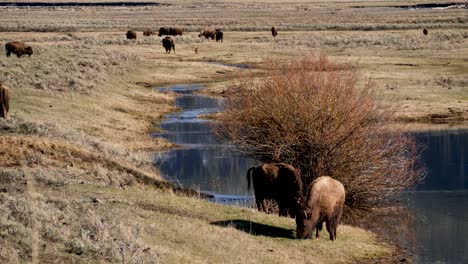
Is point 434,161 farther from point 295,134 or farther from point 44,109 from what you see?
point 44,109

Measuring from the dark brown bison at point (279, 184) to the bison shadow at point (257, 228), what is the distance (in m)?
1.48

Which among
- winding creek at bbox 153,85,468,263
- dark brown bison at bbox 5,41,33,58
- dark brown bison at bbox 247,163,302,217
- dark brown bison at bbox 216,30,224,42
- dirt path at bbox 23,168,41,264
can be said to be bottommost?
winding creek at bbox 153,85,468,263

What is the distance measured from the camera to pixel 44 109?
33969 mm

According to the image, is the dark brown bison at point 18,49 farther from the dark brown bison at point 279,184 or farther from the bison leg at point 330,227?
the bison leg at point 330,227

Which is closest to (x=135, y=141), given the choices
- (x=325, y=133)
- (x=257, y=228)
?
(x=325, y=133)

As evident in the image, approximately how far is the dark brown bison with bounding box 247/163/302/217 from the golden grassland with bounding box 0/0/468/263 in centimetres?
82

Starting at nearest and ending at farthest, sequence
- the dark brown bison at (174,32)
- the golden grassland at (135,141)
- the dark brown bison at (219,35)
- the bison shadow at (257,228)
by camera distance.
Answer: the golden grassland at (135,141)
the bison shadow at (257,228)
the dark brown bison at (219,35)
the dark brown bison at (174,32)

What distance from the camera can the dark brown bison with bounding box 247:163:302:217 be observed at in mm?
19750

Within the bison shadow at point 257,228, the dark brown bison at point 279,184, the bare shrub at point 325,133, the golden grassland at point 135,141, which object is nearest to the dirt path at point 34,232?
the golden grassland at point 135,141

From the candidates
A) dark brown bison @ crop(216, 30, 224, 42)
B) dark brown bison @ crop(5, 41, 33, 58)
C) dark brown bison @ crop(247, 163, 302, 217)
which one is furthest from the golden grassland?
dark brown bison @ crop(5, 41, 33, 58)

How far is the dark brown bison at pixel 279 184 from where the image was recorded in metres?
19.8

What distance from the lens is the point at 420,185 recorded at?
28312 millimetres

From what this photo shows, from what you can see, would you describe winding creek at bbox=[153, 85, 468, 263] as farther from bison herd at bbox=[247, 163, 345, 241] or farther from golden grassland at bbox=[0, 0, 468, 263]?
bison herd at bbox=[247, 163, 345, 241]

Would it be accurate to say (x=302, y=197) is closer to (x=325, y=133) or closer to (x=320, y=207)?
(x=320, y=207)
